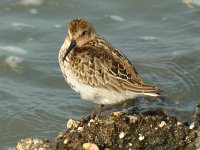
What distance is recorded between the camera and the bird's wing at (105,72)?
20.5 feet

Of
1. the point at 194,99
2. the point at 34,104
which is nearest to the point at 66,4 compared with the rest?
the point at 34,104

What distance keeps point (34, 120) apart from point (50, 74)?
1.29m

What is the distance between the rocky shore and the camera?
535cm

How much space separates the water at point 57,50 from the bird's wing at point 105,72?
65cm

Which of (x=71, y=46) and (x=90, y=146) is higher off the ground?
(x=71, y=46)

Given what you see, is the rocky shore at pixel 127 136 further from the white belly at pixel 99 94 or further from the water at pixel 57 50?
the water at pixel 57 50

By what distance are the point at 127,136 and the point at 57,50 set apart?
4.76 m

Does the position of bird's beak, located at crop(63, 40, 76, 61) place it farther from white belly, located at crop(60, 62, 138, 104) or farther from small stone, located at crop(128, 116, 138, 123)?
small stone, located at crop(128, 116, 138, 123)

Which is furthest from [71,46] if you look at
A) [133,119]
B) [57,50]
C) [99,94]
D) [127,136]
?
[57,50]

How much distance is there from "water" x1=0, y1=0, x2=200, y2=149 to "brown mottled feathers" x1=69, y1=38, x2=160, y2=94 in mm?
642

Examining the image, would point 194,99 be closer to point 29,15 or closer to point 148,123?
point 148,123

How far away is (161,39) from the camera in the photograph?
10.3 meters

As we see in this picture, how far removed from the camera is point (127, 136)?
5.38 m

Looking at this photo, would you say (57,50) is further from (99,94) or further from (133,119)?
(133,119)
